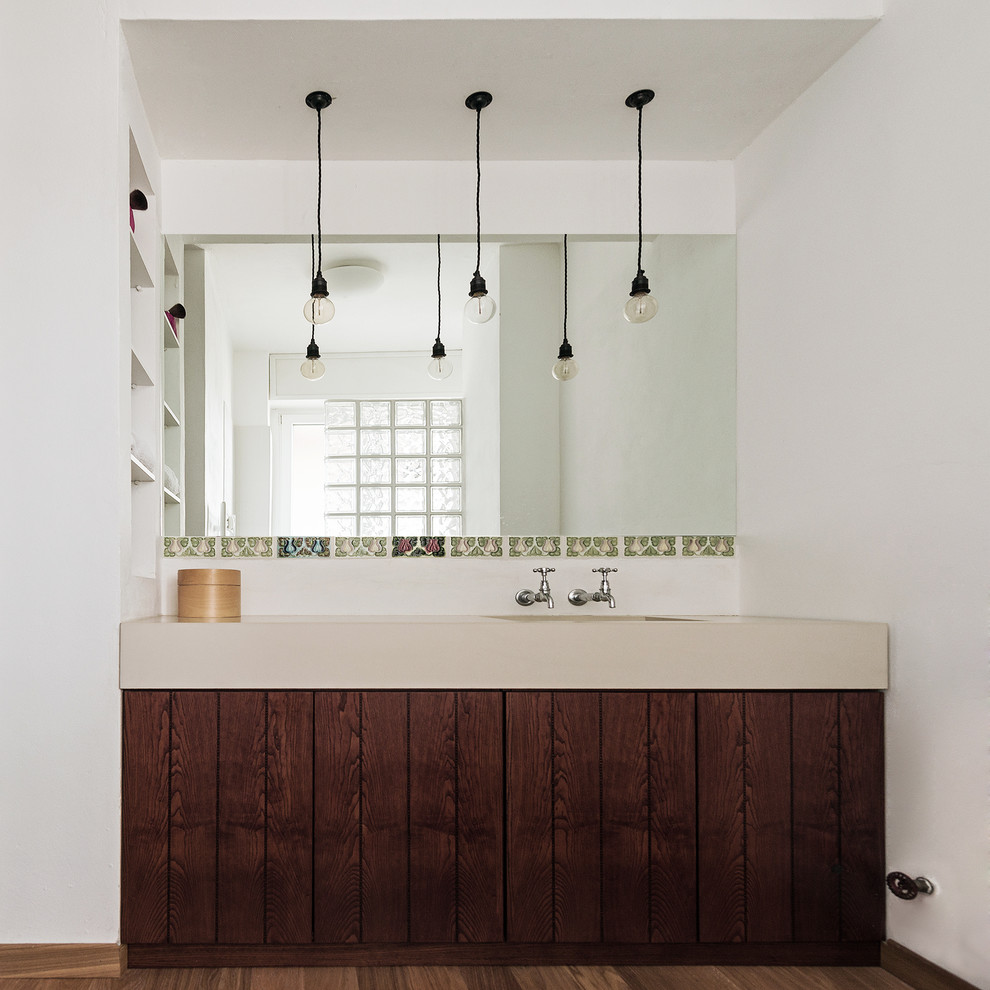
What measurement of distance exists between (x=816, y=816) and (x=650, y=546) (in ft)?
3.06

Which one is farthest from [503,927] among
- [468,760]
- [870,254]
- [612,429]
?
[870,254]

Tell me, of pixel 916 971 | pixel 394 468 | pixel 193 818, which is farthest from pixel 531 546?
pixel 916 971

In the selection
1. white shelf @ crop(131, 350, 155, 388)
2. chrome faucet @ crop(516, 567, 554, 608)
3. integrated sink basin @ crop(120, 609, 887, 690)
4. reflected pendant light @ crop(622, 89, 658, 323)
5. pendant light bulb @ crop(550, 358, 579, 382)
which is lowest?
integrated sink basin @ crop(120, 609, 887, 690)

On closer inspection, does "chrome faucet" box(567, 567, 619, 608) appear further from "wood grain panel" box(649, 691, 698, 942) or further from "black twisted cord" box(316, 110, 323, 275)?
"black twisted cord" box(316, 110, 323, 275)

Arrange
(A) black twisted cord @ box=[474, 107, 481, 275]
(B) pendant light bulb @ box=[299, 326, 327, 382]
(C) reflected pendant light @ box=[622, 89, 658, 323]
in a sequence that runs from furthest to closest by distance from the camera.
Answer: (B) pendant light bulb @ box=[299, 326, 327, 382] < (A) black twisted cord @ box=[474, 107, 481, 275] < (C) reflected pendant light @ box=[622, 89, 658, 323]

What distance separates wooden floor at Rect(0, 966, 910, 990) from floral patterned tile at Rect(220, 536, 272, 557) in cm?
114

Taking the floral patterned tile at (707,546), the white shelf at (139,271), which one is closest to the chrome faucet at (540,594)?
the floral patterned tile at (707,546)

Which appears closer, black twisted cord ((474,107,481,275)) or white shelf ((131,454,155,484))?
white shelf ((131,454,155,484))

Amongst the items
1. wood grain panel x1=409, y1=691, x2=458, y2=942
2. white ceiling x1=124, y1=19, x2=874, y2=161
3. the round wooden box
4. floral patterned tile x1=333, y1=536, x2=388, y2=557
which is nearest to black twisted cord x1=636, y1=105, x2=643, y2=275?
white ceiling x1=124, y1=19, x2=874, y2=161

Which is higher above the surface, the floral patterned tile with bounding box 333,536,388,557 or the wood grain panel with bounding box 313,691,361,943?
the floral patterned tile with bounding box 333,536,388,557

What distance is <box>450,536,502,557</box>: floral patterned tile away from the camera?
2639mm

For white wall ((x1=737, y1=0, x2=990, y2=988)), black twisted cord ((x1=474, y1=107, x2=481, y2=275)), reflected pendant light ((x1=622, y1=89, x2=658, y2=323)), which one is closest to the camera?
white wall ((x1=737, y1=0, x2=990, y2=988))

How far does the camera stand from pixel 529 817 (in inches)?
78.2

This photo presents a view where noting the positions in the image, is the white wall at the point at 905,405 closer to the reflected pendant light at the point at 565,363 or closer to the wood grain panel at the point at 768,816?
the wood grain panel at the point at 768,816
